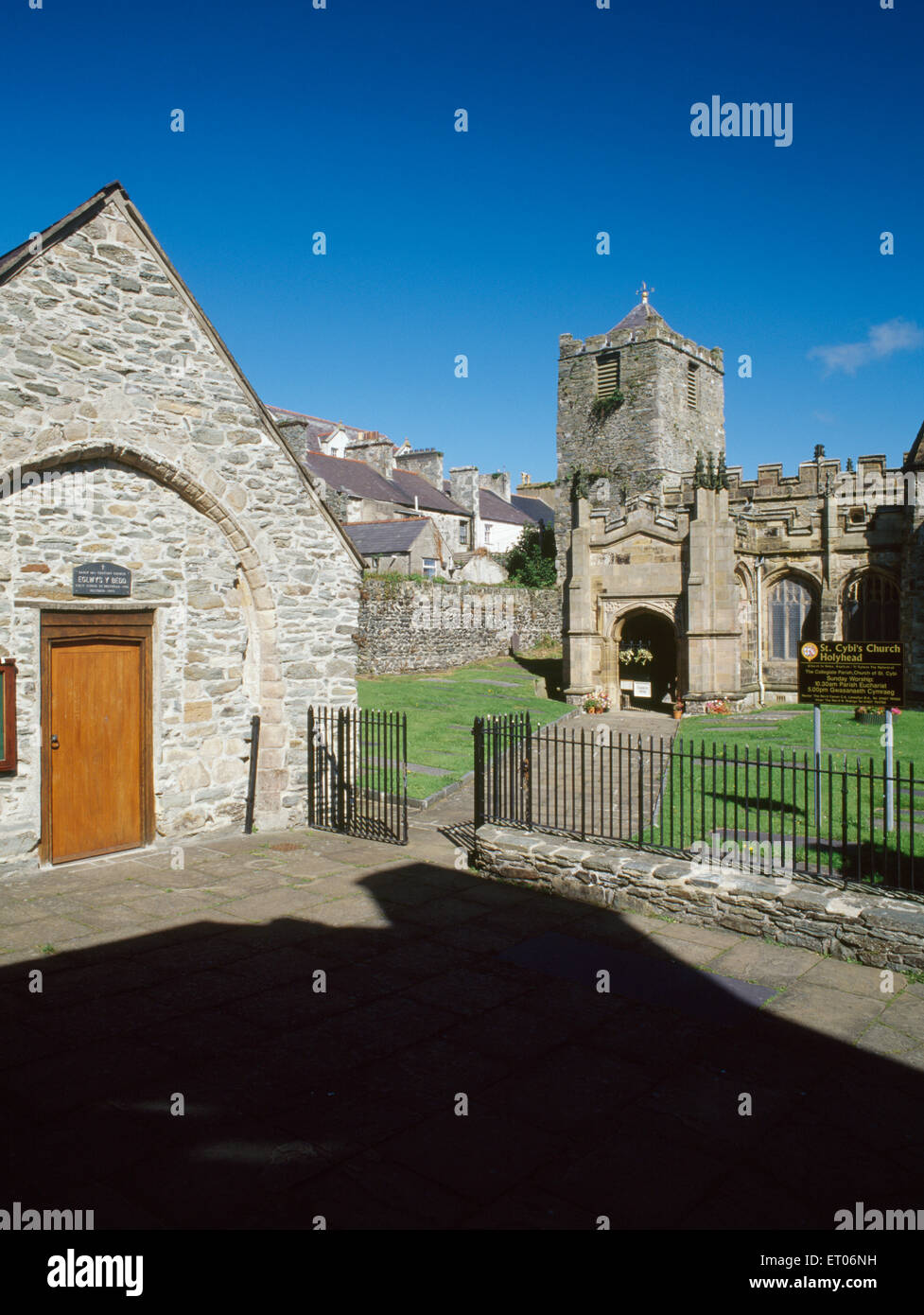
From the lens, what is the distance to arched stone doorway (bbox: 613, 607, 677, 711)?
2755 cm

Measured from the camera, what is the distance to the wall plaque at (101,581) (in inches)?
373

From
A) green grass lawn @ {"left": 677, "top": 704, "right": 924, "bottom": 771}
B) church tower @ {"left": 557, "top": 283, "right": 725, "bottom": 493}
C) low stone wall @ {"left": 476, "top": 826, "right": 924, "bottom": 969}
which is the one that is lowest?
low stone wall @ {"left": 476, "top": 826, "right": 924, "bottom": 969}

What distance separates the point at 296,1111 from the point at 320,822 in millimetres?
7198

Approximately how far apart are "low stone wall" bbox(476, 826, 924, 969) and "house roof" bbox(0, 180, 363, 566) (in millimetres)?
5234

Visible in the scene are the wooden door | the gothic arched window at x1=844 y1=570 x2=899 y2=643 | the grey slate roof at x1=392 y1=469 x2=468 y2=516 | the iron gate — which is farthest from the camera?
the grey slate roof at x1=392 y1=469 x2=468 y2=516

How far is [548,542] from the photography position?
53.8 metres

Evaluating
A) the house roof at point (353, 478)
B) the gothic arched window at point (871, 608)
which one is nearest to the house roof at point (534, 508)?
the house roof at point (353, 478)

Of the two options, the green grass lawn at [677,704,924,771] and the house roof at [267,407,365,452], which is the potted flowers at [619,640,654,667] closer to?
the green grass lawn at [677,704,924,771]

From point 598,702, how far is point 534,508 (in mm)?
43917

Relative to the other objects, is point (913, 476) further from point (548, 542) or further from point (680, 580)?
point (548, 542)

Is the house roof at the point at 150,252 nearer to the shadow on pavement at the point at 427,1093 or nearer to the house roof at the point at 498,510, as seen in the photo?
the shadow on pavement at the point at 427,1093

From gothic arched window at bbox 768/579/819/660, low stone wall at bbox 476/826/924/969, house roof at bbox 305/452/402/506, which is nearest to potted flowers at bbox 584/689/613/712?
gothic arched window at bbox 768/579/819/660

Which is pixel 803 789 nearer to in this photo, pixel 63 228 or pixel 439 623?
pixel 63 228
